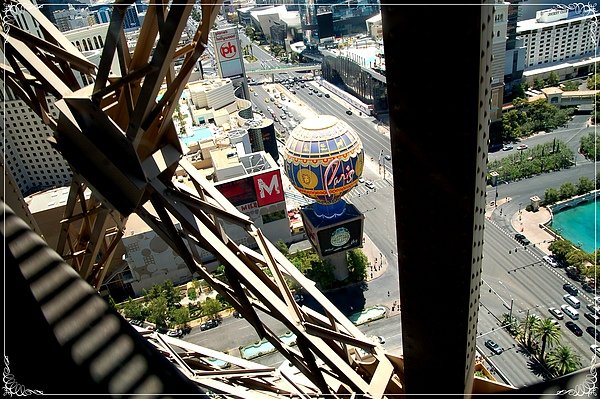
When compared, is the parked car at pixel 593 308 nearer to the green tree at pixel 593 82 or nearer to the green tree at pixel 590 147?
the green tree at pixel 590 147

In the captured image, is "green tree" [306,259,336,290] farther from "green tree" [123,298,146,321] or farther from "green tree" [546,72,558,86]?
"green tree" [546,72,558,86]

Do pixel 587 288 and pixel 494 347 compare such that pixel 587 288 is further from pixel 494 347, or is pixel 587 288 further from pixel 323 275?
pixel 323 275

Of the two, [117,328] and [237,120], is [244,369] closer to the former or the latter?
[117,328]

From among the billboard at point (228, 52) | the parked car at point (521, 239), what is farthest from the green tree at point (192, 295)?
the billboard at point (228, 52)

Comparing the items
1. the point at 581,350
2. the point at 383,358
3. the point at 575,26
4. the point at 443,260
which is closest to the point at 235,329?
the point at 581,350

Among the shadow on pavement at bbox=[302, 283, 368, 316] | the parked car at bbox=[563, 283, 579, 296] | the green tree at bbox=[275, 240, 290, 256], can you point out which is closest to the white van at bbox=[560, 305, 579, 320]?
the parked car at bbox=[563, 283, 579, 296]
